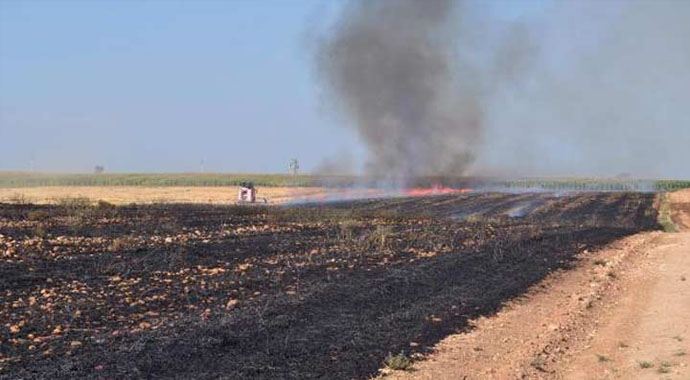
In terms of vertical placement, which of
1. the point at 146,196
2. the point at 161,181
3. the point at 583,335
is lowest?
the point at 583,335

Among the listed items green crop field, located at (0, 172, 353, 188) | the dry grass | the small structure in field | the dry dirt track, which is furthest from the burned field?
green crop field, located at (0, 172, 353, 188)

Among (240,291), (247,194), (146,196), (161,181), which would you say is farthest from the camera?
(161,181)

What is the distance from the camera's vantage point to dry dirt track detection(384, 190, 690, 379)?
363 inches

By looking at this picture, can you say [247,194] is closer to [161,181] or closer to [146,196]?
[146,196]

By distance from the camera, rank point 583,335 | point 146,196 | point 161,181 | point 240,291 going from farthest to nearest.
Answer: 1. point 161,181
2. point 146,196
3. point 240,291
4. point 583,335

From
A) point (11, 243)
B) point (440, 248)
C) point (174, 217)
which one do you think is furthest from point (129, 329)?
point (174, 217)

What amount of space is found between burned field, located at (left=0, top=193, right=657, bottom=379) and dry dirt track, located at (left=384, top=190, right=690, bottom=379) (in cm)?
56

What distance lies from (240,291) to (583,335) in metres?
5.85

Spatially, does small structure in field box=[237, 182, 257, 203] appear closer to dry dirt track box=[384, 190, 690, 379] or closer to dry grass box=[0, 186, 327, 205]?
dry grass box=[0, 186, 327, 205]

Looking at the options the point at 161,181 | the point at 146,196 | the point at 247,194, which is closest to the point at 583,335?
the point at 247,194

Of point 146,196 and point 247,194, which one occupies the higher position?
point 247,194

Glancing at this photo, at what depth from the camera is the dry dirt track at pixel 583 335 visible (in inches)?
363

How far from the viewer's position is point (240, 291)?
13469 mm

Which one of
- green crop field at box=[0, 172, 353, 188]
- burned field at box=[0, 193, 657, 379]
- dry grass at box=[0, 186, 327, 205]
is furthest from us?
green crop field at box=[0, 172, 353, 188]
